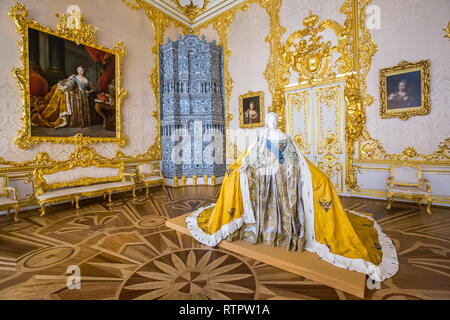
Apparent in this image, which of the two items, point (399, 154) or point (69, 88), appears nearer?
point (399, 154)

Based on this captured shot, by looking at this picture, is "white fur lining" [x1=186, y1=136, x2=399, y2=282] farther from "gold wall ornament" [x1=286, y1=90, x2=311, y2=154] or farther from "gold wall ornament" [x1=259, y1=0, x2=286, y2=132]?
"gold wall ornament" [x1=259, y1=0, x2=286, y2=132]

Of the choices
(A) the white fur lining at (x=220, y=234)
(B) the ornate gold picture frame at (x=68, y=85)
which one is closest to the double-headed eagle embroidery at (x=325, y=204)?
(A) the white fur lining at (x=220, y=234)

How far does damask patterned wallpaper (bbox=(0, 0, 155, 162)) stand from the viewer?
443cm

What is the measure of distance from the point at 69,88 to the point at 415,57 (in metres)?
8.35

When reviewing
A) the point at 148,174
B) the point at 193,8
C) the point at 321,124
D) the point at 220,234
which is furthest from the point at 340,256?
the point at 193,8

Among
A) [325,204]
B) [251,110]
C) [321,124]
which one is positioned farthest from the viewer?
[251,110]

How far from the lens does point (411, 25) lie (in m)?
4.54

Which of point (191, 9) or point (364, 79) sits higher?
point (191, 9)

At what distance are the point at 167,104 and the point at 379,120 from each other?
6.51 m

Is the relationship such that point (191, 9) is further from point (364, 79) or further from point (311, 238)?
point (311, 238)

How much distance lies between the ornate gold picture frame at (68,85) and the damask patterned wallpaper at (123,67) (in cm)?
14

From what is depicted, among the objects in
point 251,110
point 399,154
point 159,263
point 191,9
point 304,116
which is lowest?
point 159,263

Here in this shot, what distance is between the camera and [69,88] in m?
5.26

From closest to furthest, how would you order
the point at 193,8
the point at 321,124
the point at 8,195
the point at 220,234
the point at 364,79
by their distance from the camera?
the point at 220,234, the point at 8,195, the point at 364,79, the point at 321,124, the point at 193,8
